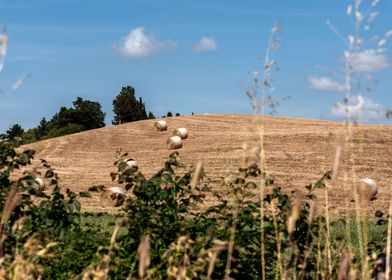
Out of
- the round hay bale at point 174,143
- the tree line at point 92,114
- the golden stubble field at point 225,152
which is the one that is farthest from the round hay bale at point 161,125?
the tree line at point 92,114

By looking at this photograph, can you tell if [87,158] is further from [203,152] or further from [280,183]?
[280,183]

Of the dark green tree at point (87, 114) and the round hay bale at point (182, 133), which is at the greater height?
the dark green tree at point (87, 114)

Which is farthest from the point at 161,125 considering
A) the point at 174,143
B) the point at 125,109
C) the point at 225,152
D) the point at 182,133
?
the point at 125,109

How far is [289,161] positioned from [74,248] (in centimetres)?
2064

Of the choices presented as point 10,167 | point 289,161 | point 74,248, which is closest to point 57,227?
point 74,248

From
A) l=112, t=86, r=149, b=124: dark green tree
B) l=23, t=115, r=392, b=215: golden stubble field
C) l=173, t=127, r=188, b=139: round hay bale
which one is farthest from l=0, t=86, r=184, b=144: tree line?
l=173, t=127, r=188, b=139: round hay bale

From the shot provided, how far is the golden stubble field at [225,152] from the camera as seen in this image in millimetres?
23234

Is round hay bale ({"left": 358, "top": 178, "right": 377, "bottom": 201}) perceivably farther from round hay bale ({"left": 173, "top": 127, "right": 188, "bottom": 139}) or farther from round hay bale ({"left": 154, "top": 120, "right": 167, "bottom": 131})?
round hay bale ({"left": 154, "top": 120, "right": 167, "bottom": 131})

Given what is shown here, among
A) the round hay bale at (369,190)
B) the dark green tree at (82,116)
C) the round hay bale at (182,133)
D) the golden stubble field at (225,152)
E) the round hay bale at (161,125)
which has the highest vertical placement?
the dark green tree at (82,116)

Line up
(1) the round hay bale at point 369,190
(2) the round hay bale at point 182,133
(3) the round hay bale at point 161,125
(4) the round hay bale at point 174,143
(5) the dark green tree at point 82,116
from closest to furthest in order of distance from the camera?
(1) the round hay bale at point 369,190 → (4) the round hay bale at point 174,143 → (2) the round hay bale at point 182,133 → (3) the round hay bale at point 161,125 → (5) the dark green tree at point 82,116

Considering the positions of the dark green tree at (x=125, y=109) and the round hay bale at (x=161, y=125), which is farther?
the dark green tree at (x=125, y=109)

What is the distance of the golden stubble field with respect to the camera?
23.2 metres

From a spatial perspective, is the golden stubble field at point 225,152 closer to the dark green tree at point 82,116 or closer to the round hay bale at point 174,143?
the round hay bale at point 174,143

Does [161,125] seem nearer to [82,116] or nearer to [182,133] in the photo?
[182,133]
